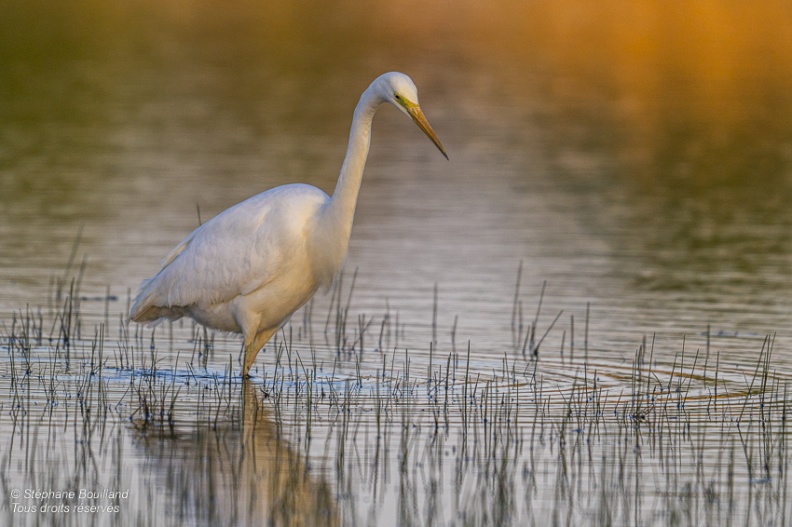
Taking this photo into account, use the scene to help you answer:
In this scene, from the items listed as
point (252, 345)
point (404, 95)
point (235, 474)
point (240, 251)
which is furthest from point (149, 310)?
point (235, 474)

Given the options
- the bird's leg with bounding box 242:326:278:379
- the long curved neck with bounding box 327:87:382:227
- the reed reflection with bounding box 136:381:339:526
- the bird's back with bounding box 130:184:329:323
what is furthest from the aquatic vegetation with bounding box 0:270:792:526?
the long curved neck with bounding box 327:87:382:227

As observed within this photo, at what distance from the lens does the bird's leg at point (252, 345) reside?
36.1 feet

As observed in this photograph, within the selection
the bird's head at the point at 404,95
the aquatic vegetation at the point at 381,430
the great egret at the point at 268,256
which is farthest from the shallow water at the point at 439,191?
the bird's head at the point at 404,95

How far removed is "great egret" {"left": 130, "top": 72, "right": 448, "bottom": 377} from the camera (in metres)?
10.7

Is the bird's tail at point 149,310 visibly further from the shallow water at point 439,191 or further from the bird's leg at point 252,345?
the bird's leg at point 252,345

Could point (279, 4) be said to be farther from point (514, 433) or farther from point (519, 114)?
point (514, 433)

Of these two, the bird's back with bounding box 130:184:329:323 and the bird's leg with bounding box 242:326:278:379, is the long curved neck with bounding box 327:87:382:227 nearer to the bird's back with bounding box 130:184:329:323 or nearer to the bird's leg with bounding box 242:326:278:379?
the bird's back with bounding box 130:184:329:323

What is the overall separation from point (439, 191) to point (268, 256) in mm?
11273


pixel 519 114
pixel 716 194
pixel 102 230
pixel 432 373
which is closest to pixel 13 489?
pixel 432 373

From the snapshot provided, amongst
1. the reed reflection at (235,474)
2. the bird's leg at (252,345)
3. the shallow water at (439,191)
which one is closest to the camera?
the reed reflection at (235,474)

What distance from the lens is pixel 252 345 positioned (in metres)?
11.1

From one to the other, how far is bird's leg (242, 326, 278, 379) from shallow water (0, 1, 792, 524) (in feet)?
0.90

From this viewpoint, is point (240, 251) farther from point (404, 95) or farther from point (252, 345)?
point (404, 95)

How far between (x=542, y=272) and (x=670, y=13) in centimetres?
3983
